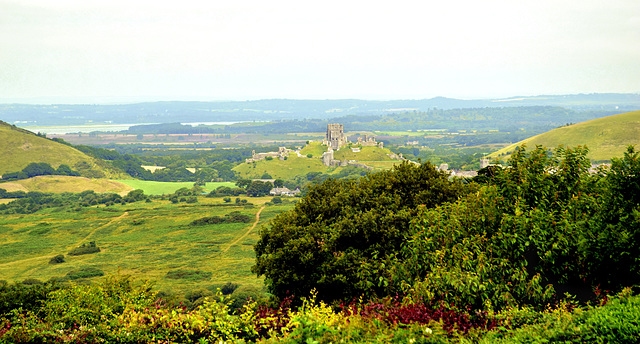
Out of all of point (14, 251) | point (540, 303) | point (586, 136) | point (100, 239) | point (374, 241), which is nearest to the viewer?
point (540, 303)

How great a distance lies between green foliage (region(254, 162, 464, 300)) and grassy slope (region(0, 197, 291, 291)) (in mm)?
33173

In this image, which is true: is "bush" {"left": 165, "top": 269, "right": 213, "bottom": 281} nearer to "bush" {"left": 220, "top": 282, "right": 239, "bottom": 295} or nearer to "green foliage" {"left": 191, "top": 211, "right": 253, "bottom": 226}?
"bush" {"left": 220, "top": 282, "right": 239, "bottom": 295}

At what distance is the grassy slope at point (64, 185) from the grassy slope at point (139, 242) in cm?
4117

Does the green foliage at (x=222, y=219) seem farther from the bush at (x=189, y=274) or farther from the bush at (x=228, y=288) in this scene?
the bush at (x=228, y=288)

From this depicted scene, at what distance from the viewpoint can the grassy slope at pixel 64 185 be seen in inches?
6811

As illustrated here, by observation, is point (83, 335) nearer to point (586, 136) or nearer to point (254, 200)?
point (254, 200)

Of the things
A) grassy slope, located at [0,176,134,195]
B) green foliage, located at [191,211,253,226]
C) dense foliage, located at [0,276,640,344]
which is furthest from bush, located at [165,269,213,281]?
grassy slope, located at [0,176,134,195]

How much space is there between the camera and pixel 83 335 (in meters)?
12.6

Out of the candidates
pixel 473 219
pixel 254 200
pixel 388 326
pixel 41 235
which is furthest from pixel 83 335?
pixel 254 200

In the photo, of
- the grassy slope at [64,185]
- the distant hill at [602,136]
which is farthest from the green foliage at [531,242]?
the grassy slope at [64,185]

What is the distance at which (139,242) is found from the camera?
95938 mm

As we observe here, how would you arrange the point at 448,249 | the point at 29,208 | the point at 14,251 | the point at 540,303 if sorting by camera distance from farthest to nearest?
1. the point at 29,208
2. the point at 14,251
3. the point at 448,249
4. the point at 540,303

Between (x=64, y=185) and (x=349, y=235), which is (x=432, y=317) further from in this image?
(x=64, y=185)

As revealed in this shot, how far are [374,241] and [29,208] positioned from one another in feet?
490
